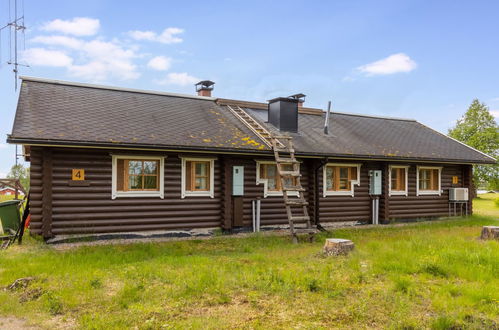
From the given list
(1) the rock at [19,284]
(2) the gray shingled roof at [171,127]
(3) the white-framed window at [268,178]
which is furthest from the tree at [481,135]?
(1) the rock at [19,284]

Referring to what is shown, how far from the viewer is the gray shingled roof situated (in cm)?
1041

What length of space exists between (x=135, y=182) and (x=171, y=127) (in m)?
2.12

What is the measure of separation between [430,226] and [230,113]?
8517 mm

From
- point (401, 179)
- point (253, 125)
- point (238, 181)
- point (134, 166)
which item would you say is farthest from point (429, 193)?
point (134, 166)

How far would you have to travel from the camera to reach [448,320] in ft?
16.0

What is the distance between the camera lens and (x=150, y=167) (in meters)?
11.4

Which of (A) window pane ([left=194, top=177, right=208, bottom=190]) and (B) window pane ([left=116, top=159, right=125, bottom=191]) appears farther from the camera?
(A) window pane ([left=194, top=177, right=208, bottom=190])

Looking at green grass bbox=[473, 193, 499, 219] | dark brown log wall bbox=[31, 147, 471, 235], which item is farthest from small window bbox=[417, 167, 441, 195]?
green grass bbox=[473, 193, 499, 219]

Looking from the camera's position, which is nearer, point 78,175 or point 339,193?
point 78,175

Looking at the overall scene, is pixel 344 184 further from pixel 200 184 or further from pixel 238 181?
pixel 200 184

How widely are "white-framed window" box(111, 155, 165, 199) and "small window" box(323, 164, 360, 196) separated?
588 cm

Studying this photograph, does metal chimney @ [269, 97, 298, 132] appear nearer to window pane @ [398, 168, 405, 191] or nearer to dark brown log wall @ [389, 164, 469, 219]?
window pane @ [398, 168, 405, 191]

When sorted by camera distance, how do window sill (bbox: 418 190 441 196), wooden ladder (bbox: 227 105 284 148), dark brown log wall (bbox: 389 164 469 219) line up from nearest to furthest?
wooden ladder (bbox: 227 105 284 148), dark brown log wall (bbox: 389 164 469 219), window sill (bbox: 418 190 441 196)

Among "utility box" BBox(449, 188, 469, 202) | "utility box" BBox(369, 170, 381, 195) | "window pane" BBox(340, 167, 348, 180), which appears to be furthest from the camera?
"utility box" BBox(449, 188, 469, 202)
